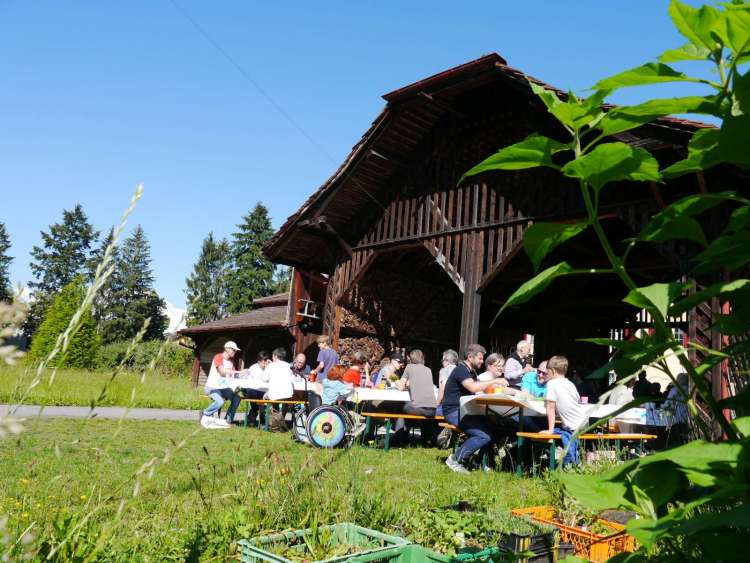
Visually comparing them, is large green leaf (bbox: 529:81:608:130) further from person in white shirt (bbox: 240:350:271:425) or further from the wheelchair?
person in white shirt (bbox: 240:350:271:425)

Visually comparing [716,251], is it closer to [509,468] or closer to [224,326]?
[509,468]

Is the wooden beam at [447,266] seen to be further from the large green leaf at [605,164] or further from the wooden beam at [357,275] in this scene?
the large green leaf at [605,164]

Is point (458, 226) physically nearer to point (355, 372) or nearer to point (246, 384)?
point (355, 372)

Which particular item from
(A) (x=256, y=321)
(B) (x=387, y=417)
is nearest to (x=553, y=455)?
(B) (x=387, y=417)

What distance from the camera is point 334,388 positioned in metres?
9.73

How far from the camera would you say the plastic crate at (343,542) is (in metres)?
2.61

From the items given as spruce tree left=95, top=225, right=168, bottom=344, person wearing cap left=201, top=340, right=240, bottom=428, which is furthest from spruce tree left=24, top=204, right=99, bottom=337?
person wearing cap left=201, top=340, right=240, bottom=428

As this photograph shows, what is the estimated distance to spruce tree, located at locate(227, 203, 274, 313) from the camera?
60219 millimetres

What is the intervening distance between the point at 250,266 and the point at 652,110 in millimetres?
61306

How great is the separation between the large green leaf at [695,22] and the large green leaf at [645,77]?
0.15 feet

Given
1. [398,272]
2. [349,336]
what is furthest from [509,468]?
[398,272]

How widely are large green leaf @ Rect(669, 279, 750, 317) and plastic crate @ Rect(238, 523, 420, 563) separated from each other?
1984 millimetres

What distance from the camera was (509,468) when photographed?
7742 millimetres

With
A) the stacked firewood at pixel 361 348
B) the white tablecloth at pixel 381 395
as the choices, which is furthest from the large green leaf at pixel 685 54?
the stacked firewood at pixel 361 348
